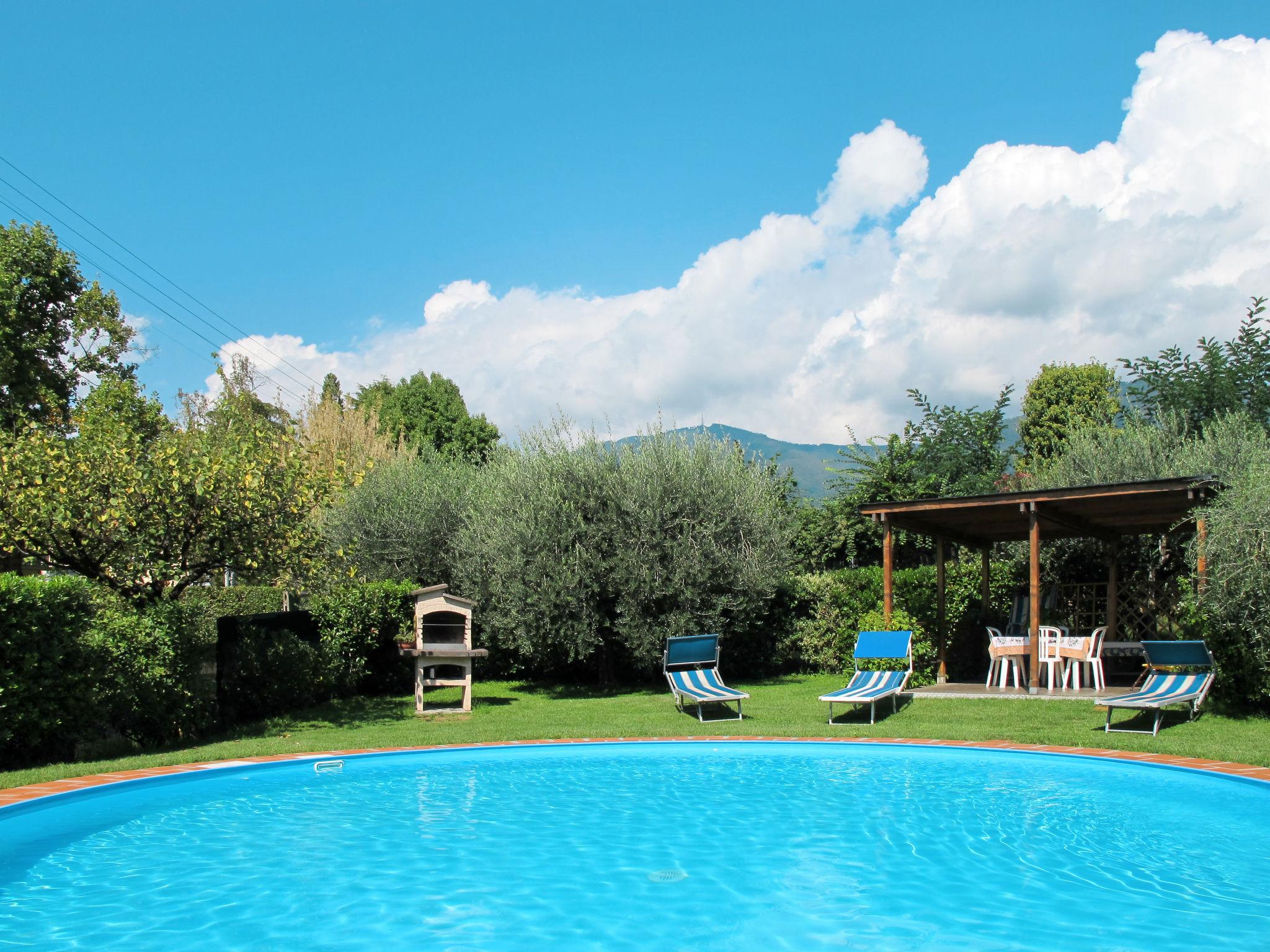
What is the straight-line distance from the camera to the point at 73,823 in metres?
7.30

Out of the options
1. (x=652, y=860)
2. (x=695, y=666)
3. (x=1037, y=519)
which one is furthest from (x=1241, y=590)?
(x=652, y=860)

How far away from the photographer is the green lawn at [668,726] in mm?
9531

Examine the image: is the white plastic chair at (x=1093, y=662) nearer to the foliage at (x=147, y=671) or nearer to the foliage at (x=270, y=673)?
the foliage at (x=270, y=673)

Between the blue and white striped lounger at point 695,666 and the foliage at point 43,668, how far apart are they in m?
7.17

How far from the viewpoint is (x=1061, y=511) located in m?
14.4

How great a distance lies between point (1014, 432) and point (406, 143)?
29.7 m

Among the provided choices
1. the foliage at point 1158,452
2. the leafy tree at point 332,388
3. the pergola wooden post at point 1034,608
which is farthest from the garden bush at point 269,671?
the leafy tree at point 332,388

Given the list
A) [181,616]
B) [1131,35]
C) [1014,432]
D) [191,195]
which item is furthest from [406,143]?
[1014,432]

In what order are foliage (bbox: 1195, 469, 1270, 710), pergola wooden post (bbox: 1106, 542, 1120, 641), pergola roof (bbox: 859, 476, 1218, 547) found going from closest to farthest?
1. foliage (bbox: 1195, 469, 1270, 710)
2. pergola roof (bbox: 859, 476, 1218, 547)
3. pergola wooden post (bbox: 1106, 542, 1120, 641)

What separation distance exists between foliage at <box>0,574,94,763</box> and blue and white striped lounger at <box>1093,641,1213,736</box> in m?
10.6

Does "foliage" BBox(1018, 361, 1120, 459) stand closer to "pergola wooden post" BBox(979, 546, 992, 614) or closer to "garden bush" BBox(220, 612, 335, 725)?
"pergola wooden post" BBox(979, 546, 992, 614)

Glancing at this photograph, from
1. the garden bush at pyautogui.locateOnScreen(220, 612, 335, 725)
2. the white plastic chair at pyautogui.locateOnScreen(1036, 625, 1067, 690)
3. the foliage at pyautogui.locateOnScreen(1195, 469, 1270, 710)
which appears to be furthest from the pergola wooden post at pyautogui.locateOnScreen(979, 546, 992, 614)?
the garden bush at pyautogui.locateOnScreen(220, 612, 335, 725)

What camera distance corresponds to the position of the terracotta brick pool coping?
25.5ft

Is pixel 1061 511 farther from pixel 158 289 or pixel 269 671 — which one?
pixel 158 289
